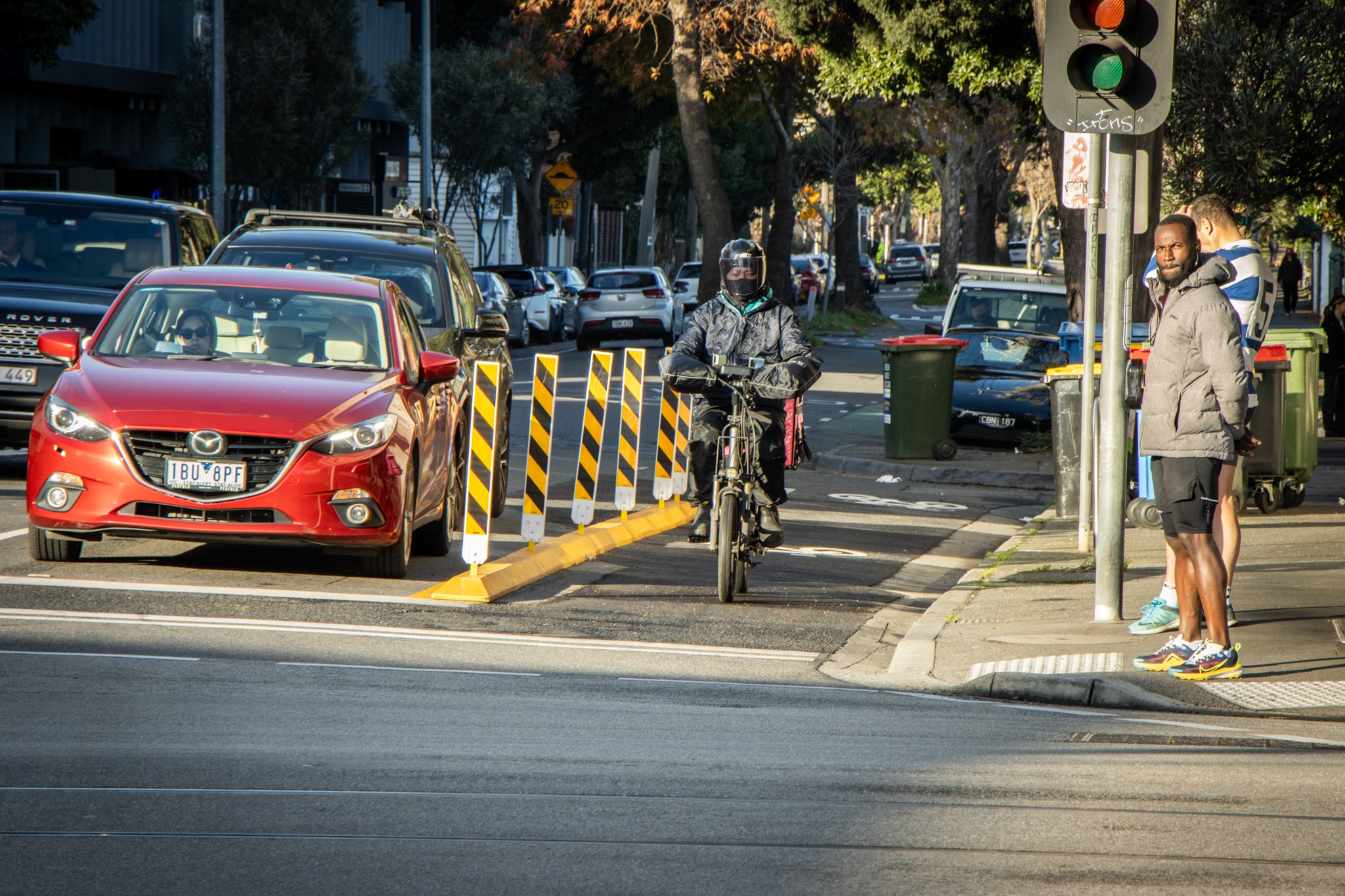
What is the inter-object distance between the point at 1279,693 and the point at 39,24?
19593mm

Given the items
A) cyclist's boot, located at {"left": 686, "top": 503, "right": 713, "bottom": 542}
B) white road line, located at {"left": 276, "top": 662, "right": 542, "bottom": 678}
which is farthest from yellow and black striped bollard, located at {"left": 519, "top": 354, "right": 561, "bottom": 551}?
white road line, located at {"left": 276, "top": 662, "right": 542, "bottom": 678}

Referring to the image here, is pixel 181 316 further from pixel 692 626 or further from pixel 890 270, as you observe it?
pixel 890 270

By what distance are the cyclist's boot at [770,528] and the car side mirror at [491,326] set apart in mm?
2300

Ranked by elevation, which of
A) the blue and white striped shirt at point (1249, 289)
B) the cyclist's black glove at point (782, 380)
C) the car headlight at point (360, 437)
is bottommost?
the car headlight at point (360, 437)

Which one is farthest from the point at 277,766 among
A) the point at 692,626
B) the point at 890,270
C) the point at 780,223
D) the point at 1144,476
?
the point at 890,270

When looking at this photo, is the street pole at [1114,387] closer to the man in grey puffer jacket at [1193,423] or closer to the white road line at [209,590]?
the man in grey puffer jacket at [1193,423]

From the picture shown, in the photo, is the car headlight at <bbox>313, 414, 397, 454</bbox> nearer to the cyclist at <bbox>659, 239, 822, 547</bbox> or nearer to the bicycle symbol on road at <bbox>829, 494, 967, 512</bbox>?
the cyclist at <bbox>659, 239, 822, 547</bbox>

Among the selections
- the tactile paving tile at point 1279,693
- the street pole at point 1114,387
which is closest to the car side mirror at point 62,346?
the street pole at point 1114,387

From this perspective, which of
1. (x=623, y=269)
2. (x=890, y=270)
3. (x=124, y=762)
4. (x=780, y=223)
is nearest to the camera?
(x=124, y=762)

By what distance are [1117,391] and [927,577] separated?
114 inches

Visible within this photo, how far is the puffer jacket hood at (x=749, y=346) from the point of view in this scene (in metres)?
9.58

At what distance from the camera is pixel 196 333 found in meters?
9.89

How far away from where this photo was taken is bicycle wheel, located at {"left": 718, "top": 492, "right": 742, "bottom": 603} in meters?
9.38

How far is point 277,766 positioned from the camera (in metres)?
5.52
